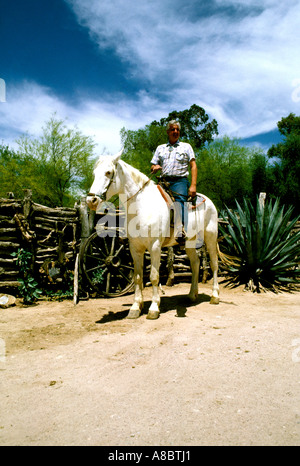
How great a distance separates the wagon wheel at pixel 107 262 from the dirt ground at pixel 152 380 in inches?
60.7

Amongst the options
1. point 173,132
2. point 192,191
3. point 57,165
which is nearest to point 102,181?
point 192,191

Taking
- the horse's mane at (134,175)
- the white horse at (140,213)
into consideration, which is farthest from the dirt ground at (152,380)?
the horse's mane at (134,175)

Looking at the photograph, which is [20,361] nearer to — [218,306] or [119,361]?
[119,361]

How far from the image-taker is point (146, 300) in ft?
18.4

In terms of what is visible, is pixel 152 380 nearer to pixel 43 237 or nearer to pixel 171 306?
pixel 171 306

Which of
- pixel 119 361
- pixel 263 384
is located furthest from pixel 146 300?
pixel 263 384

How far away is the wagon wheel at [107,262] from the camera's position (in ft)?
19.1

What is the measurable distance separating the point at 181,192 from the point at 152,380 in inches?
114

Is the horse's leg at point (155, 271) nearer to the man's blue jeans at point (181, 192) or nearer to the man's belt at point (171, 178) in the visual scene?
the man's blue jeans at point (181, 192)

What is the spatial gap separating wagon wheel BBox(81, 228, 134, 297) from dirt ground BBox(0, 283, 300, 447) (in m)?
1.54

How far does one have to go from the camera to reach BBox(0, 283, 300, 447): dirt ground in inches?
69.2

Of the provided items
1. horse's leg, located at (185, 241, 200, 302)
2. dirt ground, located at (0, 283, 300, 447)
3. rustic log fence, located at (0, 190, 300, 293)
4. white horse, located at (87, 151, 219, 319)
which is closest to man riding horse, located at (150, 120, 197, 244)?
white horse, located at (87, 151, 219, 319)

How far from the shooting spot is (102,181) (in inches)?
145
